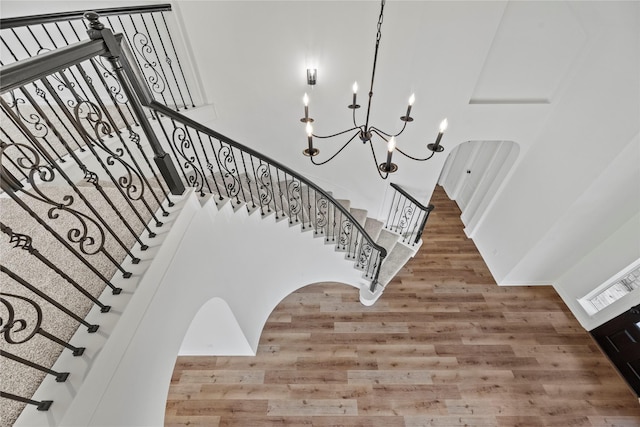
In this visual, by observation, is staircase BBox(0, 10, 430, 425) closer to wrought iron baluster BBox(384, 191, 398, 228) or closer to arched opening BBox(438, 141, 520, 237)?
wrought iron baluster BBox(384, 191, 398, 228)

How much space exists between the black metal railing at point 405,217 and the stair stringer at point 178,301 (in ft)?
6.32

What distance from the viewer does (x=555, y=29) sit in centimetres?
327

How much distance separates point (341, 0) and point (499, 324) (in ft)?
16.8

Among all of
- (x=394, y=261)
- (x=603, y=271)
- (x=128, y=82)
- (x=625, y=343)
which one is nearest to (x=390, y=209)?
(x=394, y=261)

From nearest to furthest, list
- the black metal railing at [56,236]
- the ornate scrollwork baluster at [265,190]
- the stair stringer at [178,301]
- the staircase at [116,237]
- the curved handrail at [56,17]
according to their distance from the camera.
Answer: the black metal railing at [56,236] → the staircase at [116,237] → the stair stringer at [178,301] → the curved handrail at [56,17] → the ornate scrollwork baluster at [265,190]

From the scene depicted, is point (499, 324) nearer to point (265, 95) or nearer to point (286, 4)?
point (265, 95)

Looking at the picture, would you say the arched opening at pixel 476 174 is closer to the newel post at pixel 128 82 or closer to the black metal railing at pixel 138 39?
the newel post at pixel 128 82

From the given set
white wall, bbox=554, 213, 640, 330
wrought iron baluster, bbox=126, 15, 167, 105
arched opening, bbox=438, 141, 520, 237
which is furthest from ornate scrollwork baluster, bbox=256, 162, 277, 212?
white wall, bbox=554, 213, 640, 330

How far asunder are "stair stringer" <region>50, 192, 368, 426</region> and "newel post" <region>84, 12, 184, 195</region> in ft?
0.76

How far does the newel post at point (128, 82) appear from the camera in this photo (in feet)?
4.66

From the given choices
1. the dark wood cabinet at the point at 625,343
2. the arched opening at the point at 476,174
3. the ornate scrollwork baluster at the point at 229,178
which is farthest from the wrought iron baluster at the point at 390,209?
the dark wood cabinet at the point at 625,343

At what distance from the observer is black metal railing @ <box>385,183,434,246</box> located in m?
5.04

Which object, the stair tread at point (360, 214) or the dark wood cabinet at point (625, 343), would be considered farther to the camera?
the stair tread at point (360, 214)

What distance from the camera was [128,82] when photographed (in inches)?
66.5
